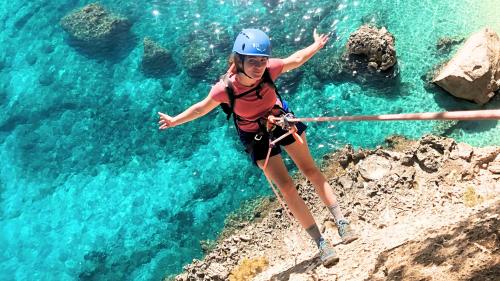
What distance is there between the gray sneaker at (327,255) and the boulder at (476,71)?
5.89 meters

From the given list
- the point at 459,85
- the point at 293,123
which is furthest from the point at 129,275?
the point at 459,85

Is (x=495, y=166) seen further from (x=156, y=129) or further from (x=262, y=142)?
(x=156, y=129)

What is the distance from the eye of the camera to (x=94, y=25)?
16.3m

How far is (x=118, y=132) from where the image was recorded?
1362 centimetres

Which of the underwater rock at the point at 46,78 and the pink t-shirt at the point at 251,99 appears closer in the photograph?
the pink t-shirt at the point at 251,99

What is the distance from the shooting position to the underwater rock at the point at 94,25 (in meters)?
16.0

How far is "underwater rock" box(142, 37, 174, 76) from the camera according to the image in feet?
47.8

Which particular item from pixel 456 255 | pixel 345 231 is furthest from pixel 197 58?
pixel 456 255

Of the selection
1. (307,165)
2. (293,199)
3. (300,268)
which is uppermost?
(307,165)

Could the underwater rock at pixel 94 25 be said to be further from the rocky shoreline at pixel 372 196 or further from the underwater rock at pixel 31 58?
the rocky shoreline at pixel 372 196

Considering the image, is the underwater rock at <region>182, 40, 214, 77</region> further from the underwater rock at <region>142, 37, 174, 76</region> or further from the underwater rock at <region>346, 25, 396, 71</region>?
the underwater rock at <region>346, 25, 396, 71</region>

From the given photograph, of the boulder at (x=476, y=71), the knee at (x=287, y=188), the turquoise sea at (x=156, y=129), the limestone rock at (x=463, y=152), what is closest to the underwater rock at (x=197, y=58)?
the turquoise sea at (x=156, y=129)

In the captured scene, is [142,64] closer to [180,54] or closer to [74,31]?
[180,54]

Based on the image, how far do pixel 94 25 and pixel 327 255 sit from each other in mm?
13189
